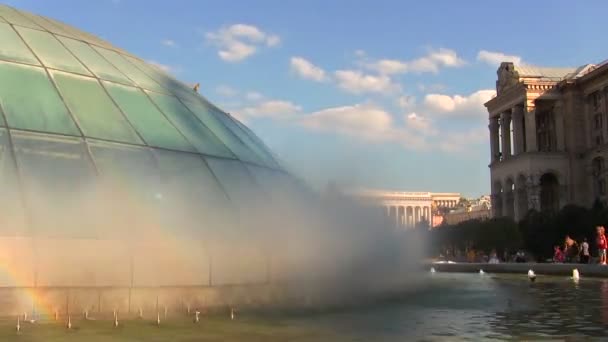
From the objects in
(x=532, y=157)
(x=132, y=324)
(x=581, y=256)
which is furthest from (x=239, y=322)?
(x=532, y=157)

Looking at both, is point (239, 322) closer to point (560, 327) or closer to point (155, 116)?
point (560, 327)

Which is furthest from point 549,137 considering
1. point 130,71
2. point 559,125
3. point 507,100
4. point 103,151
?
point 103,151

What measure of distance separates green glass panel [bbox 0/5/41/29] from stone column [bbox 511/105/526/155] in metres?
103

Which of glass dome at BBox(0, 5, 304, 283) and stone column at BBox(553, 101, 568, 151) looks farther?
stone column at BBox(553, 101, 568, 151)

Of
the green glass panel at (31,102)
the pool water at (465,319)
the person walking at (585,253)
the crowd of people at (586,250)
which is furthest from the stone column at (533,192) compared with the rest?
the green glass panel at (31,102)

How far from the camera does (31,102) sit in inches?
489

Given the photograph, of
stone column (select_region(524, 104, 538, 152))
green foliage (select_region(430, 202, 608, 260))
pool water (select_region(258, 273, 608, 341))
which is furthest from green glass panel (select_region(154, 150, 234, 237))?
stone column (select_region(524, 104, 538, 152))

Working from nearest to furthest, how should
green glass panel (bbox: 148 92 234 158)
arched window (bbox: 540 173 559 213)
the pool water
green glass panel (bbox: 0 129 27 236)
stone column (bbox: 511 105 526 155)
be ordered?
the pool water → green glass panel (bbox: 0 129 27 236) → green glass panel (bbox: 148 92 234 158) → arched window (bbox: 540 173 559 213) → stone column (bbox: 511 105 526 155)

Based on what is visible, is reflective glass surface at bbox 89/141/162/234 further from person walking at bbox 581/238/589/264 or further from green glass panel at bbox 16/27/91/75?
person walking at bbox 581/238/589/264

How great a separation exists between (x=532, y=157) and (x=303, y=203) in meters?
97.7

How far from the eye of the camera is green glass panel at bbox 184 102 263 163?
1517cm

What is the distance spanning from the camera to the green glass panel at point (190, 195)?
12.0m

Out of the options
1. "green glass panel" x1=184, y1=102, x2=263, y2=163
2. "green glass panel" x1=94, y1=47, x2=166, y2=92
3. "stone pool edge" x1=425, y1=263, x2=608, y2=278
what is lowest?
"stone pool edge" x1=425, y1=263, x2=608, y2=278

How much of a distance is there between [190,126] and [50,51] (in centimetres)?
303
